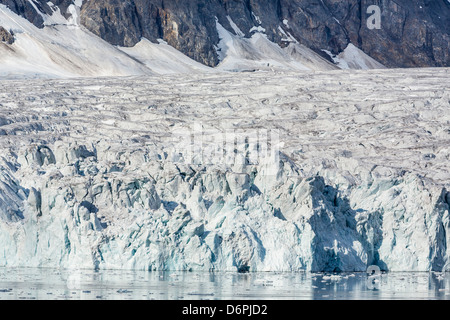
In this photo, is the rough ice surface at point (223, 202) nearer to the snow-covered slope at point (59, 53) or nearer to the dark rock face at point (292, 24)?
the snow-covered slope at point (59, 53)

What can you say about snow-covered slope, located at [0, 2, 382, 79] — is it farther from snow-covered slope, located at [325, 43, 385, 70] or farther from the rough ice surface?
the rough ice surface

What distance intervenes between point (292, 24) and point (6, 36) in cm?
4391

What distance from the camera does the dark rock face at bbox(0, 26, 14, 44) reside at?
93500 mm

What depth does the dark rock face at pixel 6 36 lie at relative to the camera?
93500mm

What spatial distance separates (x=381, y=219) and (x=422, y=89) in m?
26.9

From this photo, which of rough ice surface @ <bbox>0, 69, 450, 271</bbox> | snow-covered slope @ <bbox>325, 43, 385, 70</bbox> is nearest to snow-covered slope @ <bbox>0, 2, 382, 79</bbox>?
snow-covered slope @ <bbox>325, 43, 385, 70</bbox>

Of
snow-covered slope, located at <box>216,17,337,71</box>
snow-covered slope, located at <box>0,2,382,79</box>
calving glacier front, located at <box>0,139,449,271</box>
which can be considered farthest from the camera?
snow-covered slope, located at <box>216,17,337,71</box>

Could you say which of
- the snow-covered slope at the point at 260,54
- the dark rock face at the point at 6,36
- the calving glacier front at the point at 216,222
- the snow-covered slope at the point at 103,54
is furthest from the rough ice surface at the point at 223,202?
the snow-covered slope at the point at 260,54

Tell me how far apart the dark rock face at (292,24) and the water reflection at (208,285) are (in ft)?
276

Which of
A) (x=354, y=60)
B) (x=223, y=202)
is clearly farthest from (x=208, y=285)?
(x=354, y=60)

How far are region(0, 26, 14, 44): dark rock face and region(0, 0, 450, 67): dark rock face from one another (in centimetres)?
945

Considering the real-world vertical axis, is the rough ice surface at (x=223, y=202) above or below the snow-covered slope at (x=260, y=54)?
below

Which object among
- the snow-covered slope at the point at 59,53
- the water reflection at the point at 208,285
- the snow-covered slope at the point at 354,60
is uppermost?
the snow-covered slope at the point at 354,60

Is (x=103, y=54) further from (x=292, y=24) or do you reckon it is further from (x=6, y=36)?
(x=292, y=24)
